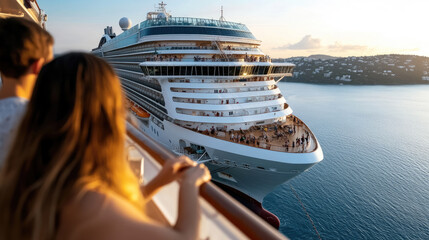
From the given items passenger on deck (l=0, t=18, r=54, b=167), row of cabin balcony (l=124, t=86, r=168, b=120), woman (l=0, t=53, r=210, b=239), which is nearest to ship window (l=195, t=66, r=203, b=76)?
row of cabin balcony (l=124, t=86, r=168, b=120)

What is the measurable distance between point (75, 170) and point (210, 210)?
108 centimetres

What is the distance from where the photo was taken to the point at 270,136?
1311 cm

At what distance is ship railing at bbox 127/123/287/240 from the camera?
1.21 meters

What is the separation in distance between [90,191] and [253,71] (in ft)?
48.2

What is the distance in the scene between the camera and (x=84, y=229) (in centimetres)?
72

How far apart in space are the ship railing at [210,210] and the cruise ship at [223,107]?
30.5 ft

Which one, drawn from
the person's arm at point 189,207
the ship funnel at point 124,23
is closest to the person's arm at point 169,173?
the person's arm at point 189,207

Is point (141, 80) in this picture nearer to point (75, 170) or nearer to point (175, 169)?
point (175, 169)

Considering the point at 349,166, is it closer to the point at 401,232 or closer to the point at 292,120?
the point at 401,232

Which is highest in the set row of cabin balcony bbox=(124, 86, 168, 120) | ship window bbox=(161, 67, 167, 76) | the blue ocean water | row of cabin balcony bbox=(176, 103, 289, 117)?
ship window bbox=(161, 67, 167, 76)

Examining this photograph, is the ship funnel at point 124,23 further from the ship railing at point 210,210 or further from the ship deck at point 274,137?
the ship railing at point 210,210

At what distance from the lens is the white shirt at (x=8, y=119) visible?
1.21 m

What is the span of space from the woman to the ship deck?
1091 cm

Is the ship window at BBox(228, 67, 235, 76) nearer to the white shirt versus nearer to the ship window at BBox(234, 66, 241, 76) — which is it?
the ship window at BBox(234, 66, 241, 76)
